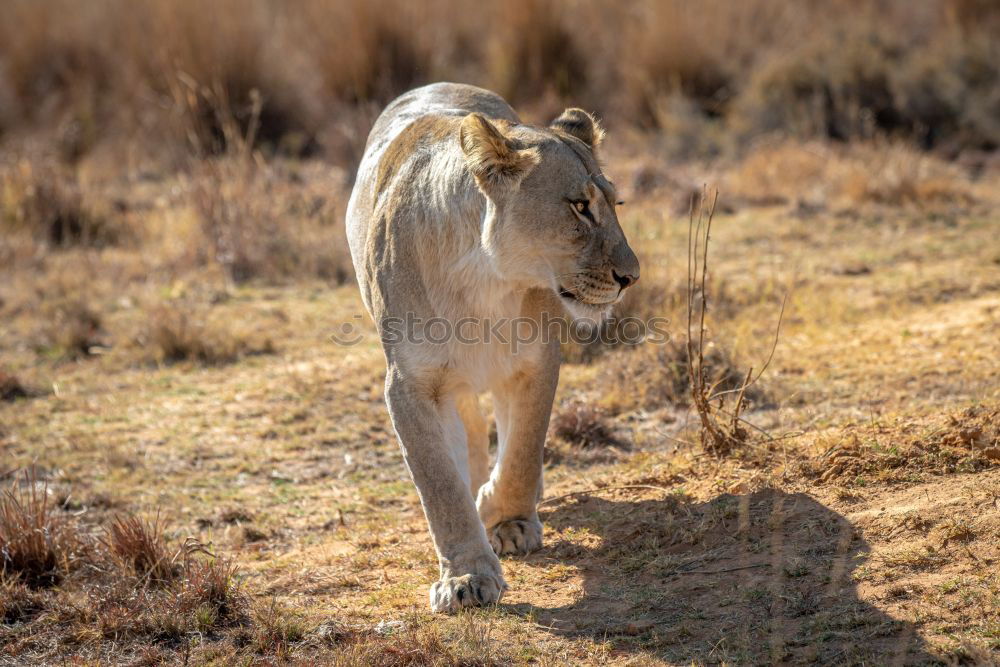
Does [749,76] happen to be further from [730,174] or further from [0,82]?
[0,82]

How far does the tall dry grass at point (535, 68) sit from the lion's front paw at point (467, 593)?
862 cm

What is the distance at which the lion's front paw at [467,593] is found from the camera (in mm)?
4121

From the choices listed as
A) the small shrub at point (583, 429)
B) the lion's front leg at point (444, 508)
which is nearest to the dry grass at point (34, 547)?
the lion's front leg at point (444, 508)

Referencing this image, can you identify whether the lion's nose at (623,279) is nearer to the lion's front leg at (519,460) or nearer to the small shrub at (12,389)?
the lion's front leg at (519,460)

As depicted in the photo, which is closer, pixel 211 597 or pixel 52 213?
pixel 211 597

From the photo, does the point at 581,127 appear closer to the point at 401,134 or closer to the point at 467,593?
the point at 401,134

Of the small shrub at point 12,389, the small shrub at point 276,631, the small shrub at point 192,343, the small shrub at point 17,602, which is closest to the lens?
the small shrub at point 276,631

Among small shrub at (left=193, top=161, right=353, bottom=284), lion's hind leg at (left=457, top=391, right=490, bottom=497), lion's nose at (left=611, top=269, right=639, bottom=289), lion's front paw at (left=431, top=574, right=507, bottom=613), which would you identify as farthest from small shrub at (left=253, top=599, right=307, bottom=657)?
small shrub at (left=193, top=161, right=353, bottom=284)

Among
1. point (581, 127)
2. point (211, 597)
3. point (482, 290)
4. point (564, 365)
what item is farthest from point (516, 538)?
point (564, 365)

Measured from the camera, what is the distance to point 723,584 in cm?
406

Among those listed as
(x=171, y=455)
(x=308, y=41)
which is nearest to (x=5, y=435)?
(x=171, y=455)

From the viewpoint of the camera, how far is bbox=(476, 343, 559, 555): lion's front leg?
455cm

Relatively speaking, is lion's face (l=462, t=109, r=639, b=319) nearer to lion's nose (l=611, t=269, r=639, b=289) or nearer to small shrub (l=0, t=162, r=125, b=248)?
lion's nose (l=611, t=269, r=639, b=289)

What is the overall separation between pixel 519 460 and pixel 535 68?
35.8 feet
